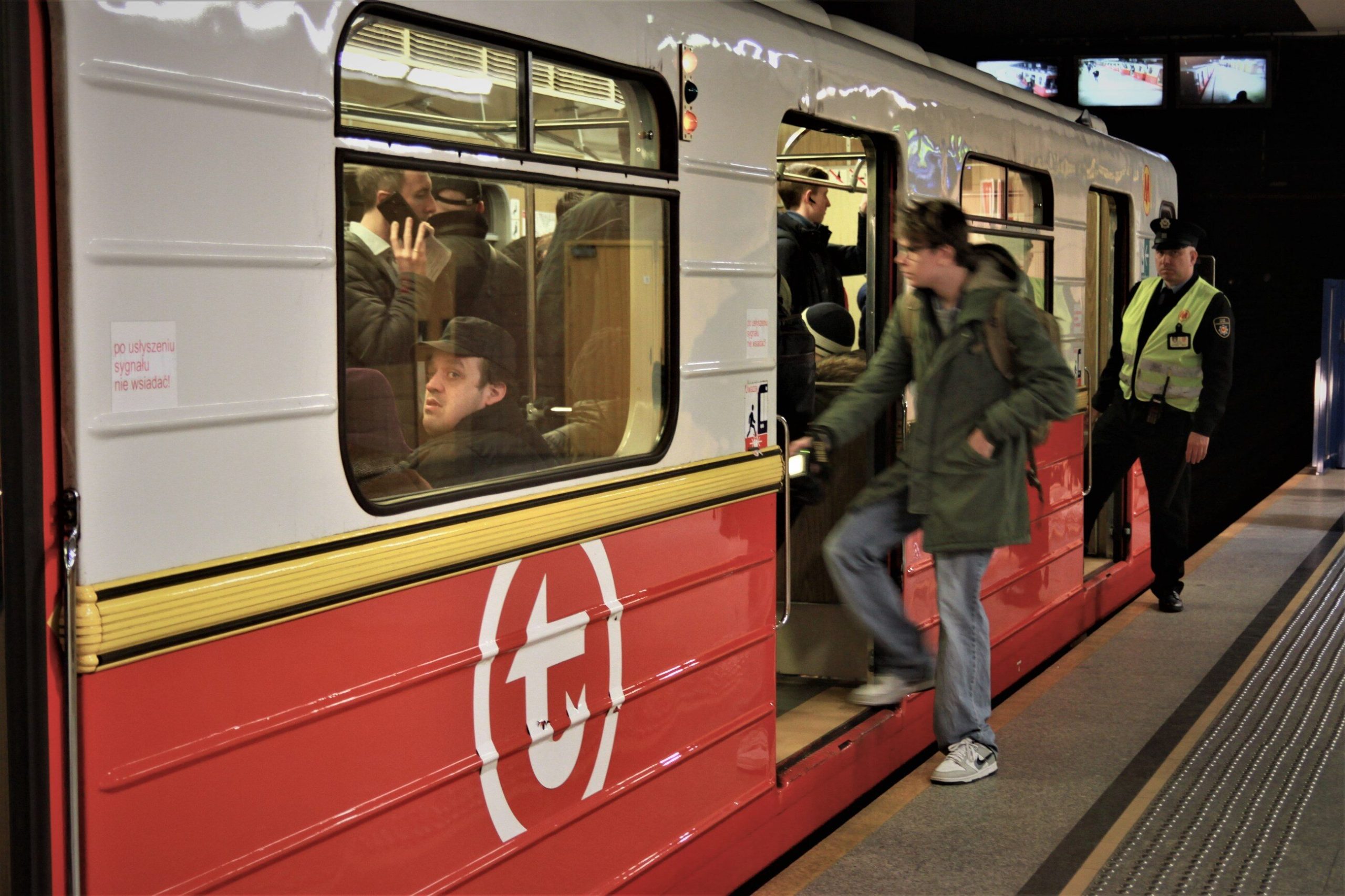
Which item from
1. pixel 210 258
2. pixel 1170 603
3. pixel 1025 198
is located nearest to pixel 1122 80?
pixel 1170 603

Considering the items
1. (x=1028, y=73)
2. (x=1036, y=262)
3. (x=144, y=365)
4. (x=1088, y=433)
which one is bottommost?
(x=1088, y=433)

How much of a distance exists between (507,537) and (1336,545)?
7.17 metres

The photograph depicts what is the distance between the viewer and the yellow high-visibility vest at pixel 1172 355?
6.08 m

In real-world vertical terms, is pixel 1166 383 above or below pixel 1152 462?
above

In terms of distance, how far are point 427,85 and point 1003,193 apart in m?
3.17

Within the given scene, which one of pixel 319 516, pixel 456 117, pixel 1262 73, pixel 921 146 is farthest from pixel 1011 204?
pixel 1262 73

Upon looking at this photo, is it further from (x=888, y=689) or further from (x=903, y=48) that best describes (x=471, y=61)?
(x=888, y=689)

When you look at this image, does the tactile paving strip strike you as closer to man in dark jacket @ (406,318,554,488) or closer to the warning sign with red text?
man in dark jacket @ (406,318,554,488)

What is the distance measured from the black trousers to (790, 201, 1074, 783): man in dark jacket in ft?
7.86

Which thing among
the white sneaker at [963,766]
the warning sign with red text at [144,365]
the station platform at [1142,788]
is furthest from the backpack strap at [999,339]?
the warning sign with red text at [144,365]

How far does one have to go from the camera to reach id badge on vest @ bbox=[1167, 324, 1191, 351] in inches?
239

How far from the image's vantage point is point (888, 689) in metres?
4.07

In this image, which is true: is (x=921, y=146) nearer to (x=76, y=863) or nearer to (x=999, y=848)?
(x=999, y=848)

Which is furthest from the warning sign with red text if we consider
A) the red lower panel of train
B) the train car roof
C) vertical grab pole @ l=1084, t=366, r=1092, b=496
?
vertical grab pole @ l=1084, t=366, r=1092, b=496
